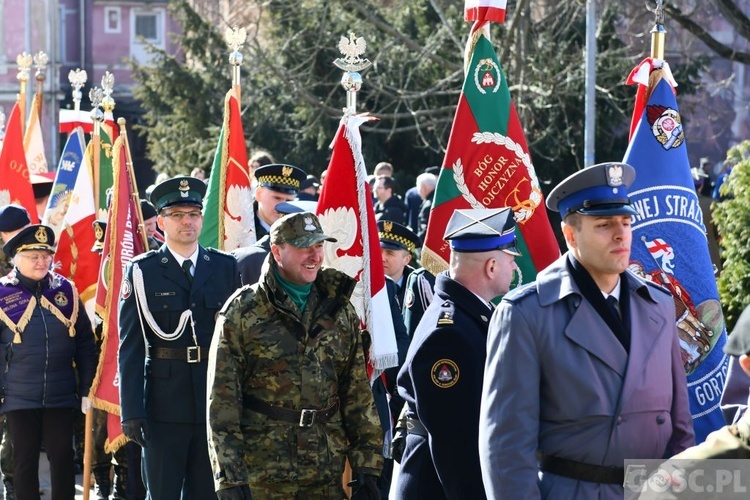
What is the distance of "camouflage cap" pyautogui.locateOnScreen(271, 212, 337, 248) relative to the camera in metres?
5.43

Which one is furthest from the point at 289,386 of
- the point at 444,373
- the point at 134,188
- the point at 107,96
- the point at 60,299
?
the point at 107,96

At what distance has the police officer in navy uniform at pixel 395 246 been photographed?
8.45 metres

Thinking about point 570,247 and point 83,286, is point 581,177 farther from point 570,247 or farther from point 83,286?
point 83,286

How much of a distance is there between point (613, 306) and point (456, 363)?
2.98 feet

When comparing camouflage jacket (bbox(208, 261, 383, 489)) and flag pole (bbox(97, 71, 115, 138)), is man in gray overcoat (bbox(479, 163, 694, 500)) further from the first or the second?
flag pole (bbox(97, 71, 115, 138))

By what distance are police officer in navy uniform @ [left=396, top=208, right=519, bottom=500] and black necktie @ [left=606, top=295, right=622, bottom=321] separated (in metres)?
0.86

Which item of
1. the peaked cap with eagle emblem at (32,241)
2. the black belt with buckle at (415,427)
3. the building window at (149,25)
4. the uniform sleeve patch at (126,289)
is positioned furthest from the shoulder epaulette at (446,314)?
the building window at (149,25)

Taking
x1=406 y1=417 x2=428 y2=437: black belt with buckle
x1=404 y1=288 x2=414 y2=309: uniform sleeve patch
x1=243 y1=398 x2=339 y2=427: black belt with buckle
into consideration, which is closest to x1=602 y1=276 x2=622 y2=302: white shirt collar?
x1=406 y1=417 x2=428 y2=437: black belt with buckle

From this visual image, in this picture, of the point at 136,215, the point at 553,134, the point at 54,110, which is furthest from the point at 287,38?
the point at 54,110

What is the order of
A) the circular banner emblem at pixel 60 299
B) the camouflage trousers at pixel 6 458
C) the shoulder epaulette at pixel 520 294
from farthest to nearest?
the camouflage trousers at pixel 6 458, the circular banner emblem at pixel 60 299, the shoulder epaulette at pixel 520 294

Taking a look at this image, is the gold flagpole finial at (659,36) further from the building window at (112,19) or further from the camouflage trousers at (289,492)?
the building window at (112,19)

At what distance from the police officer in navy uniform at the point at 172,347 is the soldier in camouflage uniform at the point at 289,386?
1.25 meters

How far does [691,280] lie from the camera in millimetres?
6348

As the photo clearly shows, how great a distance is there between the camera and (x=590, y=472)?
4070 millimetres
